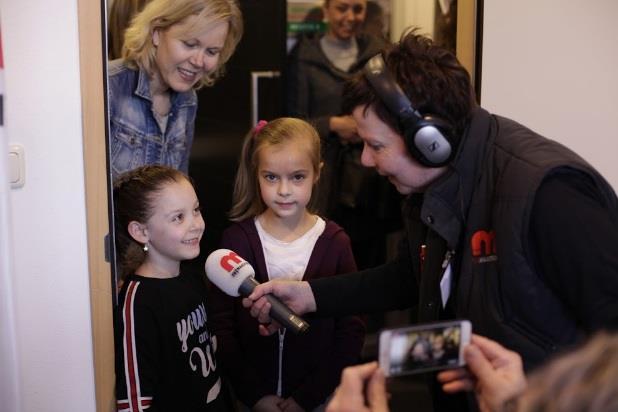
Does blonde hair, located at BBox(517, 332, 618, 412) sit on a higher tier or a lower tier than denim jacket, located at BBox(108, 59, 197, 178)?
lower

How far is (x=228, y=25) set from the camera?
230 cm

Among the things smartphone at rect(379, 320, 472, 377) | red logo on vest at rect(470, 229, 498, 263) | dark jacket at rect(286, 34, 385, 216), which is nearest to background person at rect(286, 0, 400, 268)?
dark jacket at rect(286, 34, 385, 216)

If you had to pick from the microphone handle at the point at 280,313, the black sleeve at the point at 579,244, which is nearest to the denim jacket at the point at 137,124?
the microphone handle at the point at 280,313

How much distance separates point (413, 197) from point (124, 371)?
845mm

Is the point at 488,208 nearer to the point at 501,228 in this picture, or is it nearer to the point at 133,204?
the point at 501,228

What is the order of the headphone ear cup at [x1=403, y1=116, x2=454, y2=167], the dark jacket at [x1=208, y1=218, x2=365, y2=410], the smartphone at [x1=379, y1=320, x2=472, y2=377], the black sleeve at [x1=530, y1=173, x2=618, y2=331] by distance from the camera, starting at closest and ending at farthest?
1. the smartphone at [x1=379, y1=320, x2=472, y2=377]
2. the black sleeve at [x1=530, y1=173, x2=618, y2=331]
3. the headphone ear cup at [x1=403, y1=116, x2=454, y2=167]
4. the dark jacket at [x1=208, y1=218, x2=365, y2=410]

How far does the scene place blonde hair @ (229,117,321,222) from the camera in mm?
2180

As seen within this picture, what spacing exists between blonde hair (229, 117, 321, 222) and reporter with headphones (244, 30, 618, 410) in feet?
1.64

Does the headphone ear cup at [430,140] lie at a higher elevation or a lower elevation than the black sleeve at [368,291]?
higher

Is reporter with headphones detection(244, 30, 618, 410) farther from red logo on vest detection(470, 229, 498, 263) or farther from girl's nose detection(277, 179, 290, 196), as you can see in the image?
girl's nose detection(277, 179, 290, 196)

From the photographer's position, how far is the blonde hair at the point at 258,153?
2.18m

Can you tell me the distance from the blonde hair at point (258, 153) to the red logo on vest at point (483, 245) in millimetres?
768

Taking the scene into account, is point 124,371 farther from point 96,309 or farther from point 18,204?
point 18,204

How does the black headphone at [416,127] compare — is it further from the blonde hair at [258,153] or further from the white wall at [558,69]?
the white wall at [558,69]
